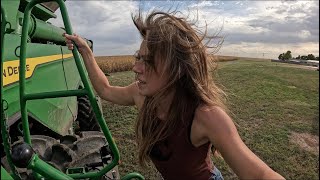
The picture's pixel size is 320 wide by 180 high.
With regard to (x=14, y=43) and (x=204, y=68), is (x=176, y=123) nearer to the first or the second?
(x=204, y=68)

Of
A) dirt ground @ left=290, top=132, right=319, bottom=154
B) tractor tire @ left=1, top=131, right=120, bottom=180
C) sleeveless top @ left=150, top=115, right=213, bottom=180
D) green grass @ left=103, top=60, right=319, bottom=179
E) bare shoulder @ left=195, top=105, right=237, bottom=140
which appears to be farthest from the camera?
dirt ground @ left=290, top=132, right=319, bottom=154

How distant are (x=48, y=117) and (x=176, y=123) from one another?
1410mm

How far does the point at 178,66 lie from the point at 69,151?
3.38 feet

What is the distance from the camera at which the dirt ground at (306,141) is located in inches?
307

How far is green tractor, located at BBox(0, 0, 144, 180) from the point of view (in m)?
1.60

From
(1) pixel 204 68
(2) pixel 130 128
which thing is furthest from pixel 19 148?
(2) pixel 130 128

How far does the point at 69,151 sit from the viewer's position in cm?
259

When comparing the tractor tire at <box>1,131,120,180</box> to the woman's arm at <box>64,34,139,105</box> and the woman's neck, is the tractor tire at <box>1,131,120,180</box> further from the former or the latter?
the woman's neck

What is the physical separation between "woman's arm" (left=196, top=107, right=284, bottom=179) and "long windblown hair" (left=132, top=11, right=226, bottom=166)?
4.8 inches

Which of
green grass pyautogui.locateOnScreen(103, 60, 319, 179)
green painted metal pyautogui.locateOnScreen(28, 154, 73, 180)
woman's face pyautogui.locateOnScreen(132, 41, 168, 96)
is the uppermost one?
woman's face pyautogui.locateOnScreen(132, 41, 168, 96)

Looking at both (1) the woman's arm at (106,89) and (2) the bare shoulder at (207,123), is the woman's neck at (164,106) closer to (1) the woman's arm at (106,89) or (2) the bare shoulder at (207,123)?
(2) the bare shoulder at (207,123)

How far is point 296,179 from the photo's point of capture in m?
6.16

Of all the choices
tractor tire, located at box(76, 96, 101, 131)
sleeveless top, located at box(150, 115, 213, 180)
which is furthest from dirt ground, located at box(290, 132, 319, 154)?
sleeveless top, located at box(150, 115, 213, 180)

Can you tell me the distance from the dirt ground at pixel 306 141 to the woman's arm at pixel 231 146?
6376mm
